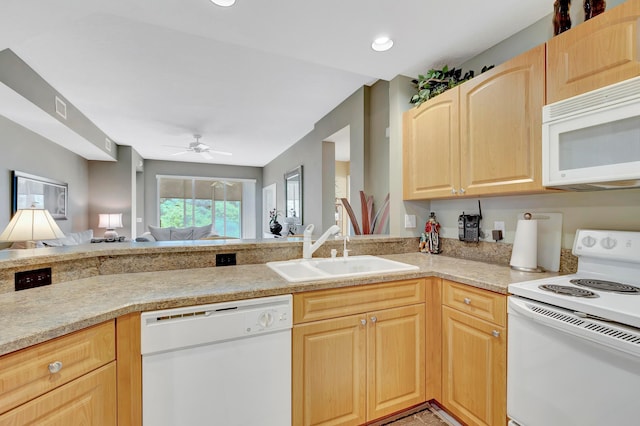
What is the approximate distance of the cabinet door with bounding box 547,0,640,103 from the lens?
113cm

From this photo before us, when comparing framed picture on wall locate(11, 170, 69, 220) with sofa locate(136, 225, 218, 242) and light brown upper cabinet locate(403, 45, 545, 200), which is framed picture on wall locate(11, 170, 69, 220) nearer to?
sofa locate(136, 225, 218, 242)

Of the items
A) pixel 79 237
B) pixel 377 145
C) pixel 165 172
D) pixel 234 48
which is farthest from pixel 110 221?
pixel 377 145

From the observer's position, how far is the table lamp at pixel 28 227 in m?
2.37

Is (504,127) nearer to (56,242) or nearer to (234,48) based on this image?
(234,48)

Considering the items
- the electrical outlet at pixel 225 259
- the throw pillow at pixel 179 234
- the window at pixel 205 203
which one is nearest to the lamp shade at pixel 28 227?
the electrical outlet at pixel 225 259

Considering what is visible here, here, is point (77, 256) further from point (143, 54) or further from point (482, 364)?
point (482, 364)

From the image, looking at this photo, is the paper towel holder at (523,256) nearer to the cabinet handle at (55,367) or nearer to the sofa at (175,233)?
the cabinet handle at (55,367)

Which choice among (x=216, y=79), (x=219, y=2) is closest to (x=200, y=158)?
(x=216, y=79)

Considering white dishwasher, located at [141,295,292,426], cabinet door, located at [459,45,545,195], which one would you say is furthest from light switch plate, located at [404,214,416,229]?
white dishwasher, located at [141,295,292,426]

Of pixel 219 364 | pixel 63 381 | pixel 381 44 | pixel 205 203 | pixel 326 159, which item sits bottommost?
pixel 219 364

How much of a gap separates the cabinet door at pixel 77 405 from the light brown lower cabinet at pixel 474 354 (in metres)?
1.57

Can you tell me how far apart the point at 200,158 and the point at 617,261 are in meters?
7.38

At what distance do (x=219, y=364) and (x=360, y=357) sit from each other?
0.70m

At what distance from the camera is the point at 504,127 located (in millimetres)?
1593
